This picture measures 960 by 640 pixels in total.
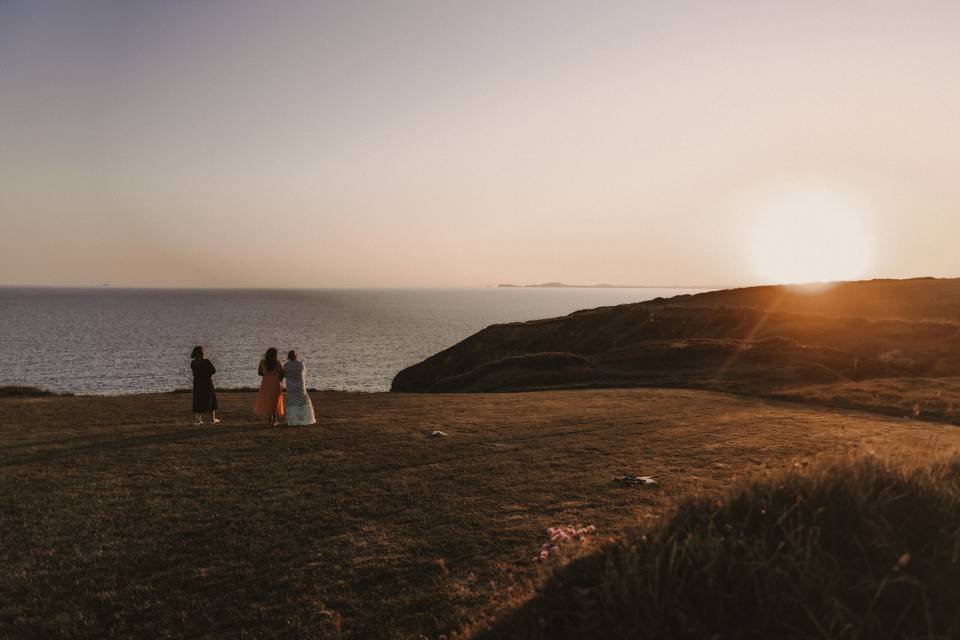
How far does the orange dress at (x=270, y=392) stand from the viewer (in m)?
18.8

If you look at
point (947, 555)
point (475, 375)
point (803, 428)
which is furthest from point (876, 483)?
point (475, 375)

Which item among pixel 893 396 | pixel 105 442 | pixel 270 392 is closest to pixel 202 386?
pixel 270 392

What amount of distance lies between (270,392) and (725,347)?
28.7 m

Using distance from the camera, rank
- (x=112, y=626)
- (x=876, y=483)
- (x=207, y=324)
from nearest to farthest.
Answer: (x=876, y=483)
(x=112, y=626)
(x=207, y=324)

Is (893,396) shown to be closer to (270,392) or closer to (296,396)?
(296,396)

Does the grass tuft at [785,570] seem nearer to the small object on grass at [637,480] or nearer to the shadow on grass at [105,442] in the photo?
the small object on grass at [637,480]

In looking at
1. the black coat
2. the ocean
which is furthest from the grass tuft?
the ocean

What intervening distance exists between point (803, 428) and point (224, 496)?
16.2 metres

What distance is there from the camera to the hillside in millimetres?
31188

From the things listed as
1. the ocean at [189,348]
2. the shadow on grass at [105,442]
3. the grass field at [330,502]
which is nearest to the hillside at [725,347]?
the grass field at [330,502]

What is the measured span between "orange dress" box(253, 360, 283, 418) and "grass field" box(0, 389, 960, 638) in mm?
823

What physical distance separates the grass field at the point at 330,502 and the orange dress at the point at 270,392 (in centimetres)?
82

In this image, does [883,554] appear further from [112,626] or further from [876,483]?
[112,626]

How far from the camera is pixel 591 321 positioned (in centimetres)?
5288
